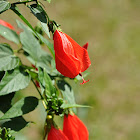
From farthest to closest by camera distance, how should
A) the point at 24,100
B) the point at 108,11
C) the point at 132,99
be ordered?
the point at 108,11, the point at 132,99, the point at 24,100

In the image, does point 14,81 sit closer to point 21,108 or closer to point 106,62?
point 21,108

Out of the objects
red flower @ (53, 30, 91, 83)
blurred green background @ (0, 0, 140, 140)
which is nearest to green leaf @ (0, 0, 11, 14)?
red flower @ (53, 30, 91, 83)

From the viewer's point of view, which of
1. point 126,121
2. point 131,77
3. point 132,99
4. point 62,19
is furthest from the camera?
point 62,19

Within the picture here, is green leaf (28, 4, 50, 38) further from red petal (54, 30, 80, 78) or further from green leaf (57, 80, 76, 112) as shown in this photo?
green leaf (57, 80, 76, 112)

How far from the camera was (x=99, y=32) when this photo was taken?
3.88 metres

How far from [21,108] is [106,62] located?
2.75 m

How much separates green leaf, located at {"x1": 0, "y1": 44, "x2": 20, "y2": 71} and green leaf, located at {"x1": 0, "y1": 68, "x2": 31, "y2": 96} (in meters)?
0.02

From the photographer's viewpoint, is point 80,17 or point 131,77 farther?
point 80,17

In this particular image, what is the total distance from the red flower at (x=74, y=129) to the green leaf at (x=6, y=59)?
0.21 m

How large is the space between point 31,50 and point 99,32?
9.80 ft

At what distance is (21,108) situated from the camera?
792 millimetres

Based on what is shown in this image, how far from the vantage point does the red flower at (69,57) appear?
2.25 ft

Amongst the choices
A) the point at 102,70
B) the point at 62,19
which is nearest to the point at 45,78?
the point at 102,70

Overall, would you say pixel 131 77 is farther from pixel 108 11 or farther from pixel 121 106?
pixel 108 11
